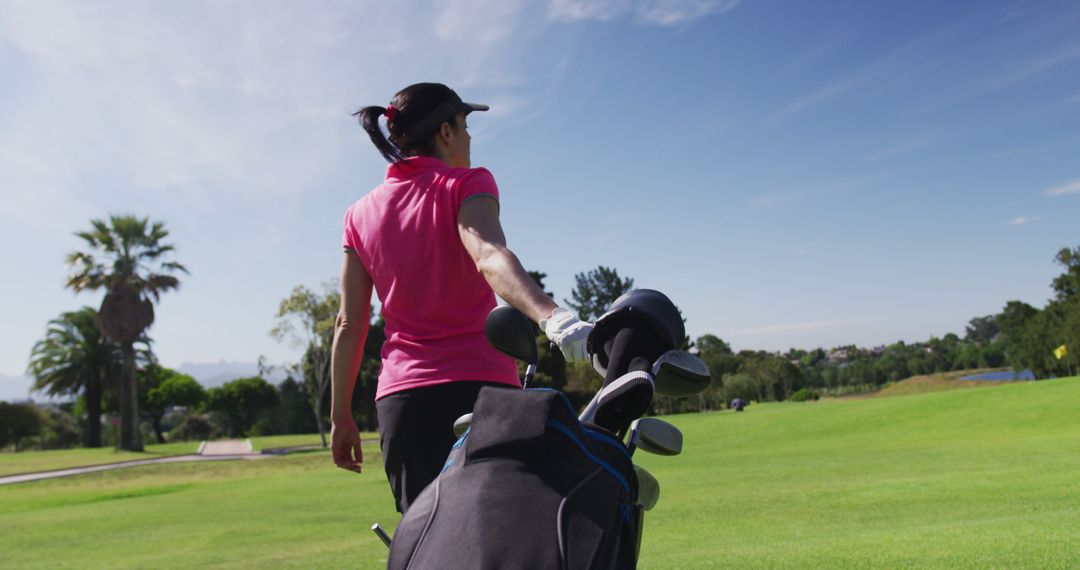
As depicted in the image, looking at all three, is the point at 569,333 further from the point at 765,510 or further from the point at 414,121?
the point at 765,510

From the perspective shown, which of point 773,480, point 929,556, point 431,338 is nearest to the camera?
point 431,338

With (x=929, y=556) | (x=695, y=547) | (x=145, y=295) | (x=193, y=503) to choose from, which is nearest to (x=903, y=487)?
(x=695, y=547)

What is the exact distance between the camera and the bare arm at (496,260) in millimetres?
1727

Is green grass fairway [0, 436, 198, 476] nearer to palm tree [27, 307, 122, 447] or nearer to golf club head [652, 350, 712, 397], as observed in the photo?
palm tree [27, 307, 122, 447]

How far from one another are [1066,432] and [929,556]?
18826 mm

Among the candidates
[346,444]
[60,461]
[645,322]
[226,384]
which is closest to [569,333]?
[645,322]

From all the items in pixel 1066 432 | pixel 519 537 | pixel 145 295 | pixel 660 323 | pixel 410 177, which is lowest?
pixel 1066 432

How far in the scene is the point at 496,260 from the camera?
1.90 meters

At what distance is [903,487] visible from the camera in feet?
31.5

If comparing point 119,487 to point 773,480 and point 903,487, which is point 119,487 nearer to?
point 773,480

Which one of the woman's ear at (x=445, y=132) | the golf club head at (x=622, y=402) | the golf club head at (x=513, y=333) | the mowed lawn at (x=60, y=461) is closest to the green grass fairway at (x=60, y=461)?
the mowed lawn at (x=60, y=461)

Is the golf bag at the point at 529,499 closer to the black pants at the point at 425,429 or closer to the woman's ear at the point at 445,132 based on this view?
the black pants at the point at 425,429

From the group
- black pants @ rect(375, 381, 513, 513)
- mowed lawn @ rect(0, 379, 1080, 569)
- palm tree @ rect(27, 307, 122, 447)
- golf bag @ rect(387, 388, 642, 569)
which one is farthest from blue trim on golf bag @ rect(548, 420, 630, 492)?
palm tree @ rect(27, 307, 122, 447)

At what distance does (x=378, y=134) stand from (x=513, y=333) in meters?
1.20
